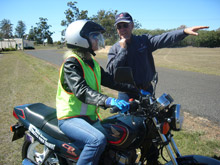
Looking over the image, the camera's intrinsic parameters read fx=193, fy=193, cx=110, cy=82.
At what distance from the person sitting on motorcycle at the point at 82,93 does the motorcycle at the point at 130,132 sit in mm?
157

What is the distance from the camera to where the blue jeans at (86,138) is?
2.07 meters

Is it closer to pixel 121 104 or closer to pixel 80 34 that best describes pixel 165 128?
pixel 121 104

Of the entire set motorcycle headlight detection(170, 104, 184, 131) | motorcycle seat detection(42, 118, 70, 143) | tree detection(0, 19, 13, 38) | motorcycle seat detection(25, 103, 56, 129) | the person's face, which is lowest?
motorcycle seat detection(42, 118, 70, 143)

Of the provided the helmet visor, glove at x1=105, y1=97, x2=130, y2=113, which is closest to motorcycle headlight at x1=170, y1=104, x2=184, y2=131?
glove at x1=105, y1=97, x2=130, y2=113

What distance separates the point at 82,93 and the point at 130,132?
65 cm

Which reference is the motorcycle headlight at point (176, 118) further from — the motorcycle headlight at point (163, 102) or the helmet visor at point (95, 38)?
the helmet visor at point (95, 38)

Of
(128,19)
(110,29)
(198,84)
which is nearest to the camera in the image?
(128,19)

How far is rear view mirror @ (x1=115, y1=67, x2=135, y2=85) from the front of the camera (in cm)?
184

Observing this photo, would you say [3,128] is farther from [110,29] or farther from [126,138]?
[110,29]

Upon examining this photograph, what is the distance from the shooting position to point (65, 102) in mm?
2314

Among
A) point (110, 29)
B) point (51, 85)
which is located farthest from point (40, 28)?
point (51, 85)

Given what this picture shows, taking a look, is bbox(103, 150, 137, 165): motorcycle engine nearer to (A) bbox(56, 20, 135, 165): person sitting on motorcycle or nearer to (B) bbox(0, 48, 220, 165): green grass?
(A) bbox(56, 20, 135, 165): person sitting on motorcycle

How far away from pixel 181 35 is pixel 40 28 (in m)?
114

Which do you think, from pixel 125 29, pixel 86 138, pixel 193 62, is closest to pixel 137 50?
pixel 125 29
